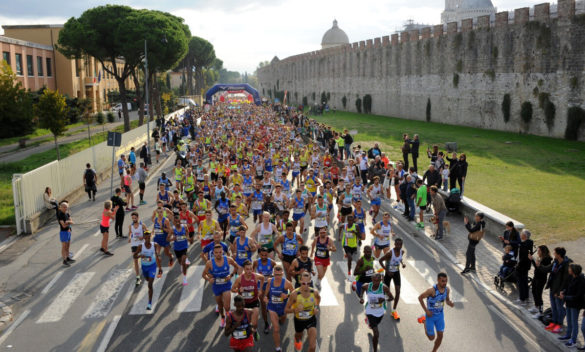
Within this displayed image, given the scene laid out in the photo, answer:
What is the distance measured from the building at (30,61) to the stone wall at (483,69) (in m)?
35.6

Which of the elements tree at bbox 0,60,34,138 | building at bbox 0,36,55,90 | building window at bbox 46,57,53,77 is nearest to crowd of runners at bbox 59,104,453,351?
tree at bbox 0,60,34,138

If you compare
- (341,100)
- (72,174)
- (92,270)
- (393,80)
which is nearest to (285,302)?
(92,270)

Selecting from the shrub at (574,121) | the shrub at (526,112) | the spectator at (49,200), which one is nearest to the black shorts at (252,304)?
the spectator at (49,200)

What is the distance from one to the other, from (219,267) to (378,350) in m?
3.11

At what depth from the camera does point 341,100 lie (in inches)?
2918

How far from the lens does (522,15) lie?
34.6m

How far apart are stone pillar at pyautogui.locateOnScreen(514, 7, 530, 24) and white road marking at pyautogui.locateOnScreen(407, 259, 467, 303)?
90.4 feet

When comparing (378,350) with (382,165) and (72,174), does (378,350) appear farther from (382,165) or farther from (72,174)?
(72,174)

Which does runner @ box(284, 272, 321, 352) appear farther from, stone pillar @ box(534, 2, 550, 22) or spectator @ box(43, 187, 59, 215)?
stone pillar @ box(534, 2, 550, 22)

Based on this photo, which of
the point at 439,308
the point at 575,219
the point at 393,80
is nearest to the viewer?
the point at 439,308

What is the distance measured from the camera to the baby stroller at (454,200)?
16.8 meters

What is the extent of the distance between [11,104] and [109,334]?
3249 cm

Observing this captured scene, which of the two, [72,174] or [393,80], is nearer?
[72,174]

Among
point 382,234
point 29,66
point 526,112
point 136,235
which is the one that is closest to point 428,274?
point 382,234
